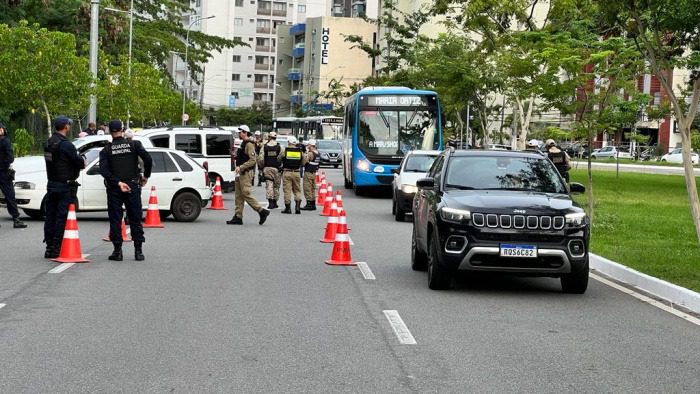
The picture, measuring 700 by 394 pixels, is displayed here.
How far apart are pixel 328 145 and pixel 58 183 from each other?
166ft

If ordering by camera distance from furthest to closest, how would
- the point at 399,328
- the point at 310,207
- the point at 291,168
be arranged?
the point at 310,207, the point at 291,168, the point at 399,328

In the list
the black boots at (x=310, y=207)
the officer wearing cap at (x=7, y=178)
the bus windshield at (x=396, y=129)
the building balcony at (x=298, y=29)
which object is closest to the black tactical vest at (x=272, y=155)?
the black boots at (x=310, y=207)

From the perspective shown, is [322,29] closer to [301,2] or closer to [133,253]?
[301,2]

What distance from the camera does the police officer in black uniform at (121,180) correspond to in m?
14.8

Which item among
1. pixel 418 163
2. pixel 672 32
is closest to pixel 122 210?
pixel 672 32

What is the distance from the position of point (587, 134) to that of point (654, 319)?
12176 mm

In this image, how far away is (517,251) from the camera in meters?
11.8

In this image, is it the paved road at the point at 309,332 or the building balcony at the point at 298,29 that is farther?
the building balcony at the point at 298,29

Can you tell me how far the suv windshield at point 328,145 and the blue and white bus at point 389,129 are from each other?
30227 mm

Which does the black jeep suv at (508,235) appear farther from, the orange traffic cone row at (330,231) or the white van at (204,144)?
the white van at (204,144)

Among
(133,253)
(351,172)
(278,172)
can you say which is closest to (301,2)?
(351,172)

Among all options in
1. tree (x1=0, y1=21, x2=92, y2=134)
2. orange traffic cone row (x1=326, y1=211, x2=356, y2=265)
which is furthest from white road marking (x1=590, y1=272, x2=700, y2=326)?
tree (x1=0, y1=21, x2=92, y2=134)

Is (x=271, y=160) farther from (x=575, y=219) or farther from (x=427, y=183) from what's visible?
(x=575, y=219)

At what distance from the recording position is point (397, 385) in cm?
738
